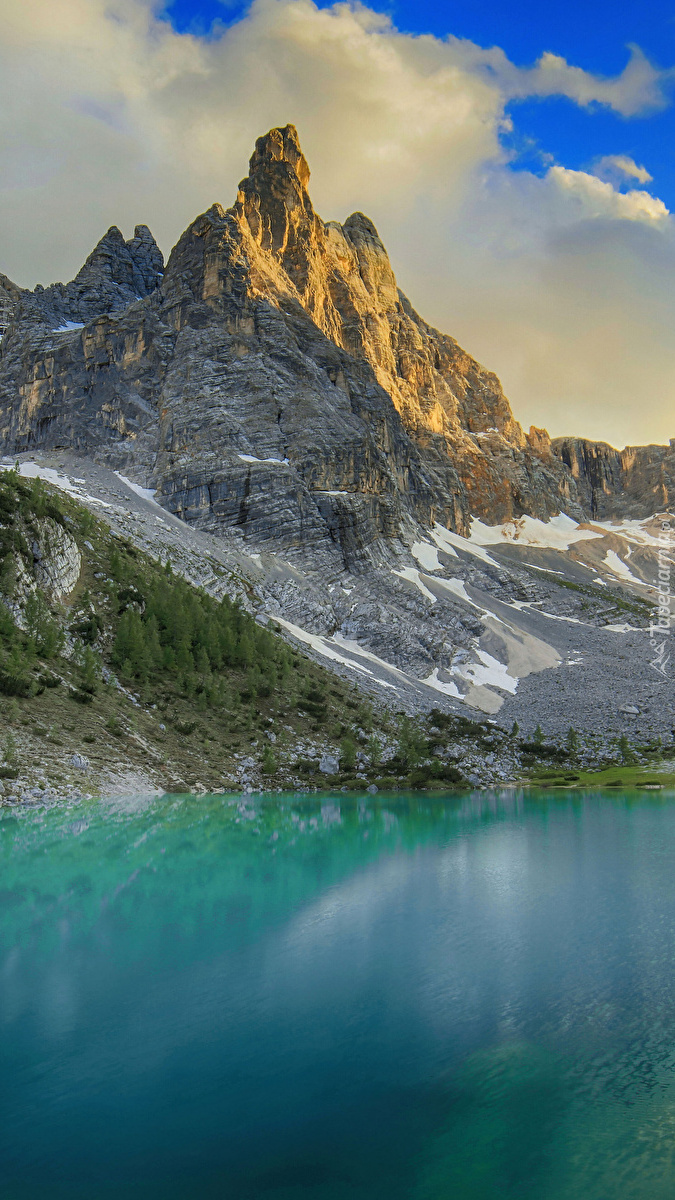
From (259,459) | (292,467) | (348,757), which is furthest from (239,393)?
(348,757)

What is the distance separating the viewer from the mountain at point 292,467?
110 meters

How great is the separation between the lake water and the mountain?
62.5m

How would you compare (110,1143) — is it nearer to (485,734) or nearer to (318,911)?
(318,911)

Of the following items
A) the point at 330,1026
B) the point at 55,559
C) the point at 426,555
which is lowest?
the point at 330,1026

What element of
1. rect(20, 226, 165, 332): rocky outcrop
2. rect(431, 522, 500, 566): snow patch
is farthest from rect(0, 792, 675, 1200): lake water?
rect(20, 226, 165, 332): rocky outcrop

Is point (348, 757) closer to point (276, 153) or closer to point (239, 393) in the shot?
point (239, 393)

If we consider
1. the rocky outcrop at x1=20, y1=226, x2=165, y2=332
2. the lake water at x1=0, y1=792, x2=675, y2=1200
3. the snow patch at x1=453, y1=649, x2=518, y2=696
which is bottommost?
the lake water at x1=0, y1=792, x2=675, y2=1200

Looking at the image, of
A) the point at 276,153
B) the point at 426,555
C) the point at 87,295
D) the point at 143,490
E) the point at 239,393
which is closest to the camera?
the point at 143,490

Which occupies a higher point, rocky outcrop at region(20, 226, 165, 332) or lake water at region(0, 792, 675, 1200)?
rocky outcrop at region(20, 226, 165, 332)

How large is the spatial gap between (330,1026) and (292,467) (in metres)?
125

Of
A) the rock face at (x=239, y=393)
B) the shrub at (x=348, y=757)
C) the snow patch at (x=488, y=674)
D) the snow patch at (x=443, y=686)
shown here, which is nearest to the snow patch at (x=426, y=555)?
the rock face at (x=239, y=393)

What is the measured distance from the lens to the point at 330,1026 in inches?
661

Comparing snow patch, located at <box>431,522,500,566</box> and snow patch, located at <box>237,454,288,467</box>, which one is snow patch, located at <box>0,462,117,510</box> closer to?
snow patch, located at <box>237,454,288,467</box>

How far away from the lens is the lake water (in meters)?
11.4
